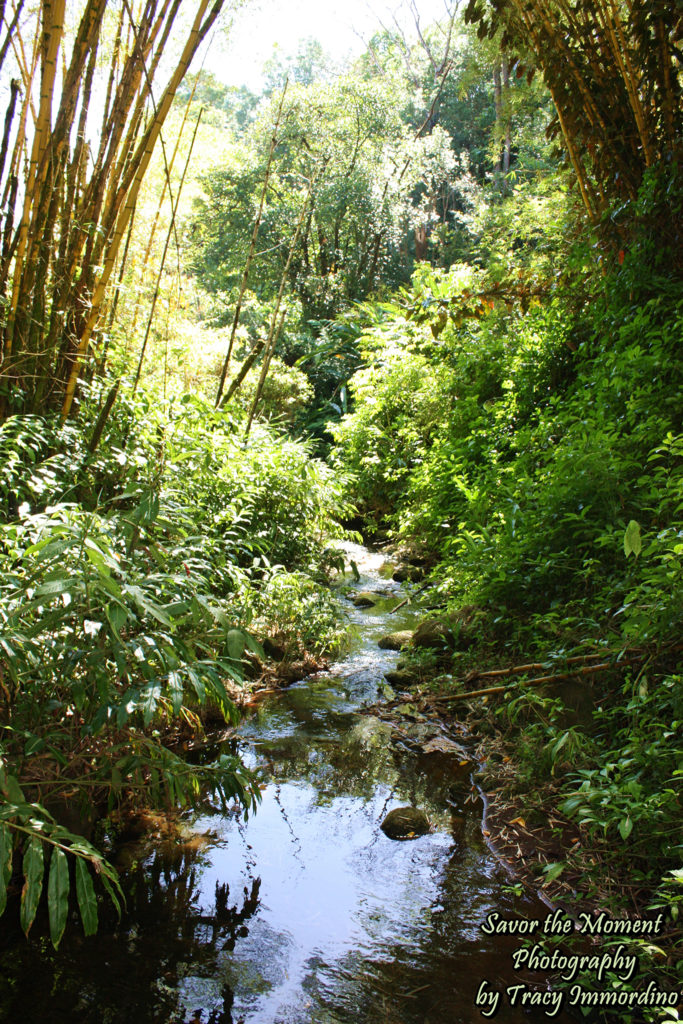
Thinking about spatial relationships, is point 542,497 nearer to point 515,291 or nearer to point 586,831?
point 586,831

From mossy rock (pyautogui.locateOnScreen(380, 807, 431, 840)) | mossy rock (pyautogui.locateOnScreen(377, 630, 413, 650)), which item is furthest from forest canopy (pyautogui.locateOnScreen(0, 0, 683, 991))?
mossy rock (pyautogui.locateOnScreen(380, 807, 431, 840))

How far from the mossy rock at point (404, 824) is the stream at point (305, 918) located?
0.02 meters

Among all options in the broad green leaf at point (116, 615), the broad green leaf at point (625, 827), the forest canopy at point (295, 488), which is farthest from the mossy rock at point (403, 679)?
the broad green leaf at point (116, 615)

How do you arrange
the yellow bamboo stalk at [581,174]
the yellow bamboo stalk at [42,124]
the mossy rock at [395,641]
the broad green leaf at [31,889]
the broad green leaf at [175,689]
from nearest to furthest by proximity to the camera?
the broad green leaf at [31,889], the broad green leaf at [175,689], the yellow bamboo stalk at [42,124], the mossy rock at [395,641], the yellow bamboo stalk at [581,174]

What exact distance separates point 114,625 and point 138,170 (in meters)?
2.36

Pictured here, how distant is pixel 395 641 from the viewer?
378 cm

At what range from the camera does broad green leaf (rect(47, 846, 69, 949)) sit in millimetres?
1130

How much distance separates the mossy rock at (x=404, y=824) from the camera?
220 cm

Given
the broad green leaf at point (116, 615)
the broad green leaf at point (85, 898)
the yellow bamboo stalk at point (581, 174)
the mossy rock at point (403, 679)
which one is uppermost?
the yellow bamboo stalk at point (581, 174)

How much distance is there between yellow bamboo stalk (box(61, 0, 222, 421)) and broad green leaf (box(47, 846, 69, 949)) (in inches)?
88.7

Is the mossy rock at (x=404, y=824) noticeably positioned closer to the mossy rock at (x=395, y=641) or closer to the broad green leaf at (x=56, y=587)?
the broad green leaf at (x=56, y=587)

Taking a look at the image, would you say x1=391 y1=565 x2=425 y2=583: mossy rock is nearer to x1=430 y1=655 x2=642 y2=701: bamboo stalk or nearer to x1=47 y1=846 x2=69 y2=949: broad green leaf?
x1=430 y1=655 x2=642 y2=701: bamboo stalk

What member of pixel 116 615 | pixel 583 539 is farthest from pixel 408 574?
pixel 116 615

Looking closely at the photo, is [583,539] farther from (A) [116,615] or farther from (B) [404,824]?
(A) [116,615]
